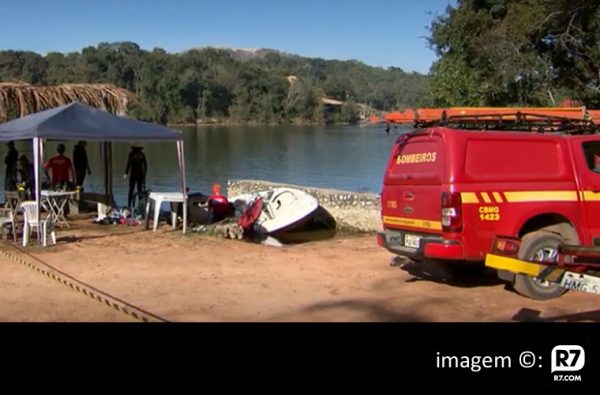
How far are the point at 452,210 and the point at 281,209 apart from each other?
27.2 ft

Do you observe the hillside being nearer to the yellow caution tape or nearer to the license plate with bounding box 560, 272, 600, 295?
the yellow caution tape

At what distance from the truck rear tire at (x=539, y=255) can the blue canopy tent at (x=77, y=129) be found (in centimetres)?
749

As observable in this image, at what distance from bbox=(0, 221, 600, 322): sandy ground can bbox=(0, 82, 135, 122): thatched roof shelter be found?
5.99 m

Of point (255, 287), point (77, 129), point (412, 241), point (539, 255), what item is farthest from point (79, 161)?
point (539, 255)

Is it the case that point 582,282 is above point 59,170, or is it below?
below

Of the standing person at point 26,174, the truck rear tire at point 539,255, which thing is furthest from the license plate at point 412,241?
the standing person at point 26,174

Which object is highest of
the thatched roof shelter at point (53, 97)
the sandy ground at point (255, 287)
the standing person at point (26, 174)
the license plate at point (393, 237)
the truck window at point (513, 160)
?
the thatched roof shelter at point (53, 97)

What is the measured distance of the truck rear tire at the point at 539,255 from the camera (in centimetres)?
734

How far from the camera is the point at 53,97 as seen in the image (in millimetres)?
16812

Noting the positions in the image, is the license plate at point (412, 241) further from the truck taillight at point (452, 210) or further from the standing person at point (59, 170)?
the standing person at point (59, 170)

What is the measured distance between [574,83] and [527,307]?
58.5 ft

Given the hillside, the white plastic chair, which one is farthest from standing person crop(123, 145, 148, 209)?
the hillside

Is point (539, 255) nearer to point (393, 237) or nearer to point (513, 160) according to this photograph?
point (513, 160)
